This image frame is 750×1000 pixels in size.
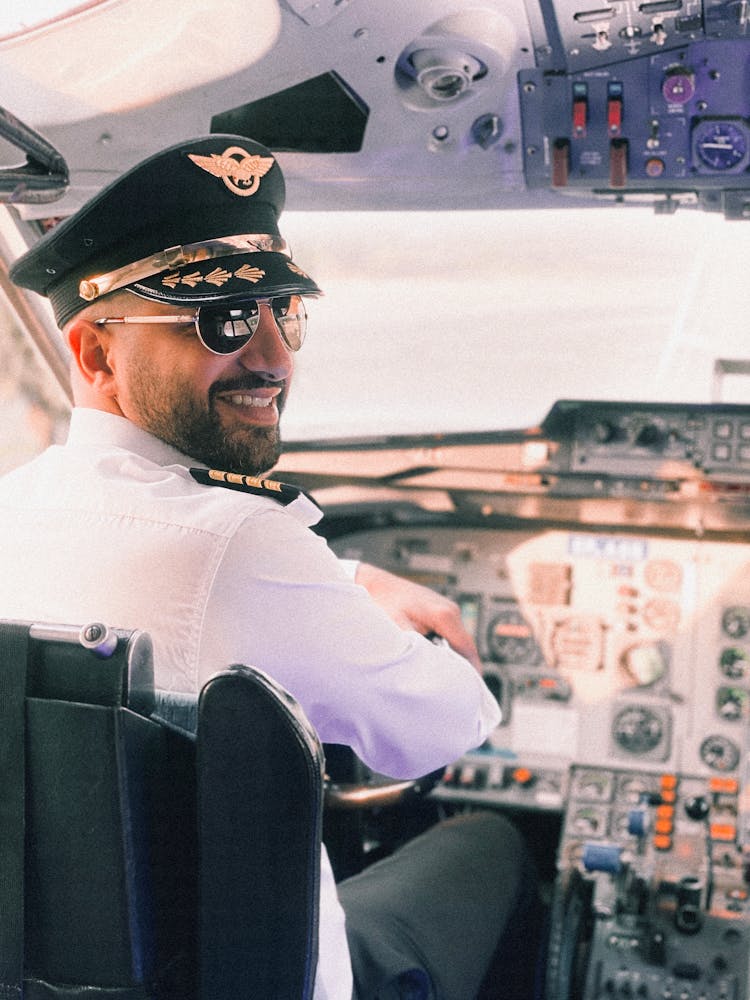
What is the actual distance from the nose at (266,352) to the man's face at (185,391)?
0.06ft

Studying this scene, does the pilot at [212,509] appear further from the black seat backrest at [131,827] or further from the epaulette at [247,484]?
the black seat backrest at [131,827]

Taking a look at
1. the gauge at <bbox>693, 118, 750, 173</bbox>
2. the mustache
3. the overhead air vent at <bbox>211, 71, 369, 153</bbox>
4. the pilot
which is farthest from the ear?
the gauge at <bbox>693, 118, 750, 173</bbox>

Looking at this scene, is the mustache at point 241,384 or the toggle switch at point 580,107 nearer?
the mustache at point 241,384

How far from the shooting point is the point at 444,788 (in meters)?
3.47

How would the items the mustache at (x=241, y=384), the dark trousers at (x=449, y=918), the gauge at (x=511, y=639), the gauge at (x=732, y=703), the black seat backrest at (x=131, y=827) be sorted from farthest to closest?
the gauge at (x=511, y=639) < the gauge at (x=732, y=703) < the dark trousers at (x=449, y=918) < the mustache at (x=241, y=384) < the black seat backrest at (x=131, y=827)

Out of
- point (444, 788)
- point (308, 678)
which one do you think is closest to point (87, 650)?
point (308, 678)

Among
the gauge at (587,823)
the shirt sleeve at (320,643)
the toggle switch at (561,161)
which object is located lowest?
the gauge at (587,823)

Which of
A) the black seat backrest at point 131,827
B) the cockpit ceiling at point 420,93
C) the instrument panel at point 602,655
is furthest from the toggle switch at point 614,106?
the instrument panel at point 602,655

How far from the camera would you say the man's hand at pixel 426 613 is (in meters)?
1.47

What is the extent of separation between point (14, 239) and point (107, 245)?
1.18 meters

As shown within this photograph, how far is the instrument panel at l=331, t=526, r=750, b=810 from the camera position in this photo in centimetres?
343

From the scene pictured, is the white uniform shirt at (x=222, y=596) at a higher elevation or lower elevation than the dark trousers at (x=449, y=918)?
higher

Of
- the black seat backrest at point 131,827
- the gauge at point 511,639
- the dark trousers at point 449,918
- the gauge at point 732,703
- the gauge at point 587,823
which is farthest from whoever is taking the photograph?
the gauge at point 511,639

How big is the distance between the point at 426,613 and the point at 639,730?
2.21 m
